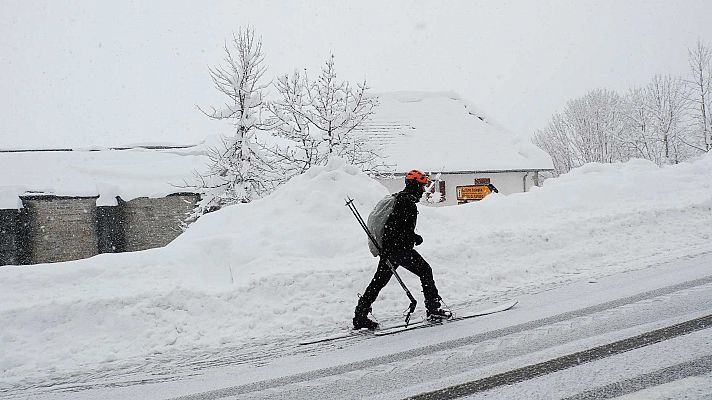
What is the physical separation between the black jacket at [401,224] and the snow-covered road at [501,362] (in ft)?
3.48

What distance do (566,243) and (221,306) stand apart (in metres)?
6.54

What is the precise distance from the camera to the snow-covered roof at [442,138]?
28672 mm

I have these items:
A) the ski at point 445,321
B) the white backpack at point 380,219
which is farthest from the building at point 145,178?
the white backpack at point 380,219

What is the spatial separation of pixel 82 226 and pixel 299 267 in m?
17.1

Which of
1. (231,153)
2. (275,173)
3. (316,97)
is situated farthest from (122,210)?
(316,97)

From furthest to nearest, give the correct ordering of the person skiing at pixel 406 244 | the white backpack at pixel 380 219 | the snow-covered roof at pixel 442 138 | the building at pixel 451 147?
the snow-covered roof at pixel 442 138 < the building at pixel 451 147 < the white backpack at pixel 380 219 < the person skiing at pixel 406 244

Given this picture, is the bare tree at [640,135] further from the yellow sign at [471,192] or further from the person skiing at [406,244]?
the person skiing at [406,244]

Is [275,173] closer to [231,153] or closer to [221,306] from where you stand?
[231,153]

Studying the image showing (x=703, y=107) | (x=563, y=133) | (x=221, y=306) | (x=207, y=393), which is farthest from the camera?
(x=563, y=133)

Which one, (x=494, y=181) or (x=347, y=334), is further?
(x=494, y=181)

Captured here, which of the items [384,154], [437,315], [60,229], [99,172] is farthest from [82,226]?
[437,315]

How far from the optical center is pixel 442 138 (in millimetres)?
30812

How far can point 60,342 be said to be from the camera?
6645 mm

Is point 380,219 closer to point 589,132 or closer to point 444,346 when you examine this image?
point 444,346
